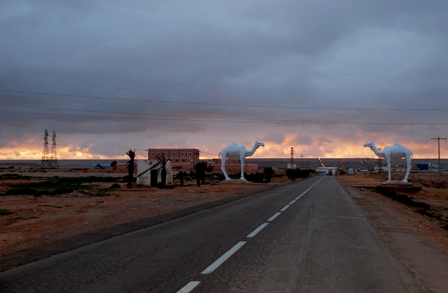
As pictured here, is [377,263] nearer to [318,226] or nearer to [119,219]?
[318,226]

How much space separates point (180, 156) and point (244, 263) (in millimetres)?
115907

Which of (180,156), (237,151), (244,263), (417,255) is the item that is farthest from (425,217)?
(180,156)

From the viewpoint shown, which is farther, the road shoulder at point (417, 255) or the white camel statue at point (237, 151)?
the white camel statue at point (237, 151)

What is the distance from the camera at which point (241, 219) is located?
1342cm

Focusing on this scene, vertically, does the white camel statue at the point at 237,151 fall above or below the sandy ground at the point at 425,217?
above

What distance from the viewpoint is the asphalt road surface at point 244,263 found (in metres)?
5.75

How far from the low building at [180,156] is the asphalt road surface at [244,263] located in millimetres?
109250

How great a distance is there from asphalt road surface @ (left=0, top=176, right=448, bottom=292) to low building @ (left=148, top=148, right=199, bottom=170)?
109 metres

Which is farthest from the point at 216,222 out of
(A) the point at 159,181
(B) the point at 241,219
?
(A) the point at 159,181

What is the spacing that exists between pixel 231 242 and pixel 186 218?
4.98m

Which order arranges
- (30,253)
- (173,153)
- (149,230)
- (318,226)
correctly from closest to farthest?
1. (30,253)
2. (149,230)
3. (318,226)
4. (173,153)

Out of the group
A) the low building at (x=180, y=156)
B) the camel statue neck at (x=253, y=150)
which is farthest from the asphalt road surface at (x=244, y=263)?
the low building at (x=180, y=156)

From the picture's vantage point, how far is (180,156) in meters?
122

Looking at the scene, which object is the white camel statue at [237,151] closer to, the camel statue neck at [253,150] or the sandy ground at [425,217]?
the camel statue neck at [253,150]
